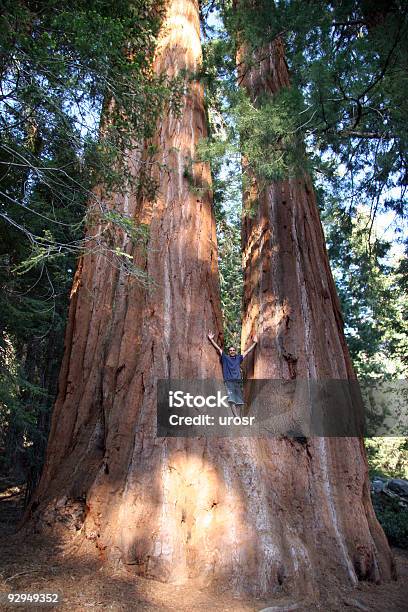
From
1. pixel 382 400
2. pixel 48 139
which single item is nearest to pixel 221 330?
pixel 48 139

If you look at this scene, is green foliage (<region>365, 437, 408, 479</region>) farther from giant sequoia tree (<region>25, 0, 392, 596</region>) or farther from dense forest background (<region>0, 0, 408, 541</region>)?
giant sequoia tree (<region>25, 0, 392, 596</region>)

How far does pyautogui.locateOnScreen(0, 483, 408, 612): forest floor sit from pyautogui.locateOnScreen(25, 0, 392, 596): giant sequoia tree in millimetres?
145

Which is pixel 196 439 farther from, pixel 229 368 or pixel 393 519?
pixel 393 519

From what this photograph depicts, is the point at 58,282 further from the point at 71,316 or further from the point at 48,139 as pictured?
the point at 48,139

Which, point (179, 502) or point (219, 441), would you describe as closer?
point (179, 502)

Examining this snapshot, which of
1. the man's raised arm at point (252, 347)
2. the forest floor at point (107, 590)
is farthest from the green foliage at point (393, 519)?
the man's raised arm at point (252, 347)

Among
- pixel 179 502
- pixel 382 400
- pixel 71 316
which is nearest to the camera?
pixel 179 502

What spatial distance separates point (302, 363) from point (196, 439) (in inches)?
63.8

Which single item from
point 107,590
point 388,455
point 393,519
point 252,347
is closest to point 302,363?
point 252,347

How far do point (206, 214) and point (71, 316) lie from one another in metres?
2.14

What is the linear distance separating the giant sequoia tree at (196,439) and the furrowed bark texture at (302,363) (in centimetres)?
2

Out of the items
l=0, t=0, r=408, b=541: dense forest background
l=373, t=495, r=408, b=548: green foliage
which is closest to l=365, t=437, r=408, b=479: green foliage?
l=373, t=495, r=408, b=548: green foliage

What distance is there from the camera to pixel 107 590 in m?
3.45

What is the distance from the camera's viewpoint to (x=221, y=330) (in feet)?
17.8
